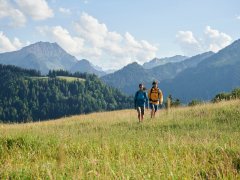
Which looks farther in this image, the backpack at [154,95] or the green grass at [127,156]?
the backpack at [154,95]

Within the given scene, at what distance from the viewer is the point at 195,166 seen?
7246 millimetres

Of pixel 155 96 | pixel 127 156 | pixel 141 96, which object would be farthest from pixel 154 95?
pixel 127 156

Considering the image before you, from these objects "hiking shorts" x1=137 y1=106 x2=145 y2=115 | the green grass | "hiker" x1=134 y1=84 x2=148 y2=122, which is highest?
"hiker" x1=134 y1=84 x2=148 y2=122

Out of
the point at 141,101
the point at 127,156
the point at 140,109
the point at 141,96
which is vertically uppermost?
the point at 141,96

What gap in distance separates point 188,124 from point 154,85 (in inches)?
190

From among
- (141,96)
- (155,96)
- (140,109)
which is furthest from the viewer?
(155,96)

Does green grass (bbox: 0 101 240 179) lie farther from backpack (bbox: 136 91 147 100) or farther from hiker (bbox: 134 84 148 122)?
backpack (bbox: 136 91 147 100)

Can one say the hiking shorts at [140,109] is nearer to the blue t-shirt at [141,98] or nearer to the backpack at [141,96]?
Result: the blue t-shirt at [141,98]

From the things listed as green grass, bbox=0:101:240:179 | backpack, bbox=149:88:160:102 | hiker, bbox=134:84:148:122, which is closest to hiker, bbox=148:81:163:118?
backpack, bbox=149:88:160:102

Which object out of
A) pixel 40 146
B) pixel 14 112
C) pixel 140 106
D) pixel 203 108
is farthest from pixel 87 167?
pixel 14 112

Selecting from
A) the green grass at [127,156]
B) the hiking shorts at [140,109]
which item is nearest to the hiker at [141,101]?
the hiking shorts at [140,109]

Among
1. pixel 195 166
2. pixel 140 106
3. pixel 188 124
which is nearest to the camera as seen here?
pixel 195 166

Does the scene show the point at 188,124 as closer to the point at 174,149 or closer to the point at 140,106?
the point at 140,106

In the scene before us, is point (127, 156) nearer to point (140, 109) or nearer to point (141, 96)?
point (140, 109)
